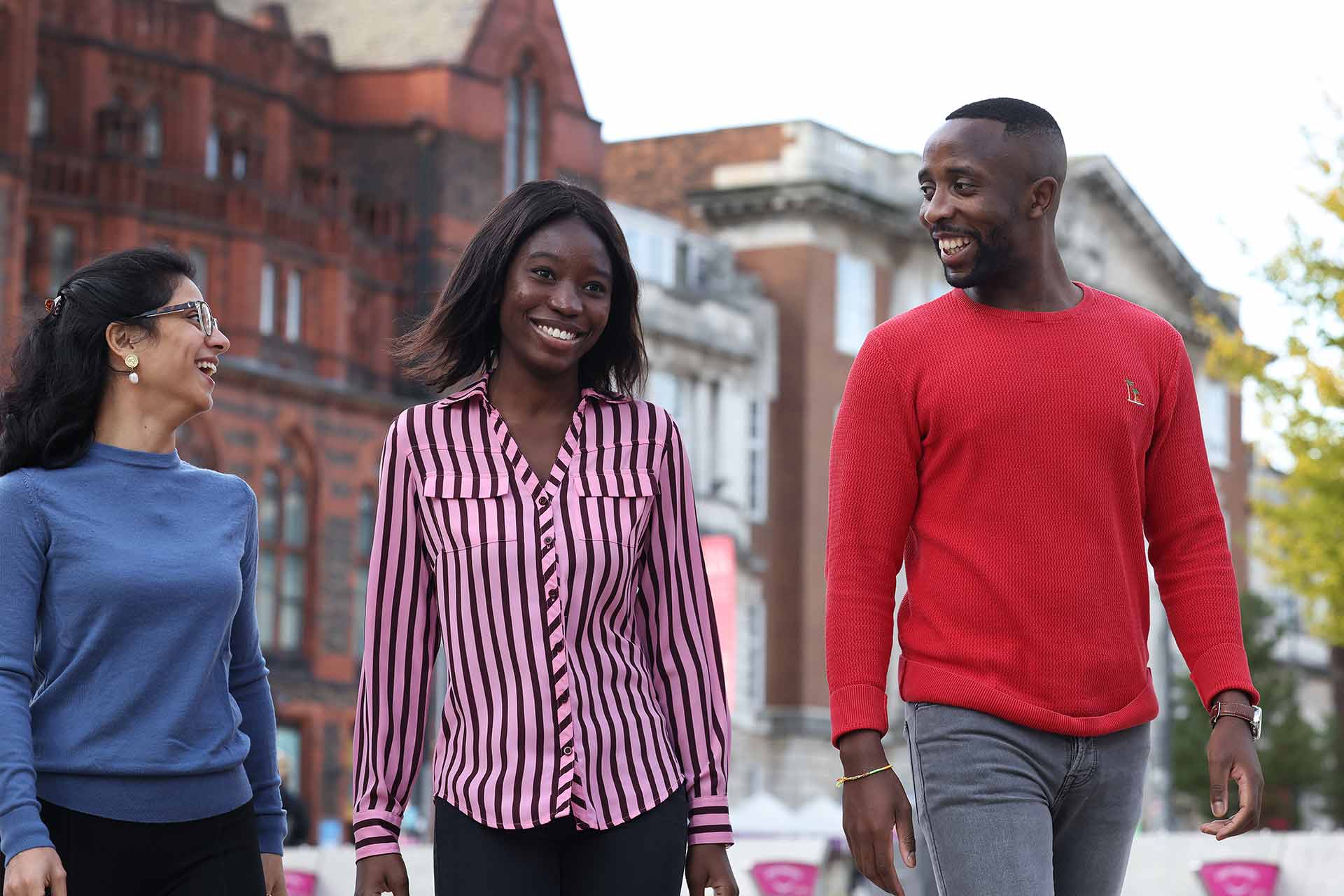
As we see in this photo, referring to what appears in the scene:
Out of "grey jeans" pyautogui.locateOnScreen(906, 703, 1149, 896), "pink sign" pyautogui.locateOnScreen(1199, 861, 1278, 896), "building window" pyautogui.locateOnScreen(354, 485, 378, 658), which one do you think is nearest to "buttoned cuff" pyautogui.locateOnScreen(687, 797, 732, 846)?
"grey jeans" pyautogui.locateOnScreen(906, 703, 1149, 896)

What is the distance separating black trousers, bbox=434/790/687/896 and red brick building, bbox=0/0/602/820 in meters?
31.2

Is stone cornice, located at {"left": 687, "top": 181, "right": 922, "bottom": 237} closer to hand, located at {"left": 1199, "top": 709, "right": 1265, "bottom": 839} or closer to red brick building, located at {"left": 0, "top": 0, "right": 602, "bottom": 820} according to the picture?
red brick building, located at {"left": 0, "top": 0, "right": 602, "bottom": 820}

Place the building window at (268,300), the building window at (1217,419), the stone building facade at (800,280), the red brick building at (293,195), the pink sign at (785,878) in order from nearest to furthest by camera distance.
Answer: the pink sign at (785,878), the red brick building at (293,195), the building window at (268,300), the stone building facade at (800,280), the building window at (1217,419)

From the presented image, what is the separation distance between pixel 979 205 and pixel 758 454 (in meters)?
44.2

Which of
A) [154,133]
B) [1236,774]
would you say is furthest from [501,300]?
[154,133]

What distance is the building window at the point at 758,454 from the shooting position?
48.9 meters

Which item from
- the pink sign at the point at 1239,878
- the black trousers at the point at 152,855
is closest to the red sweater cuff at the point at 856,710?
the black trousers at the point at 152,855

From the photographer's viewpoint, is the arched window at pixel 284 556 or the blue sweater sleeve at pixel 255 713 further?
the arched window at pixel 284 556

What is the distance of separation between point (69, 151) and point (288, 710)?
9515 mm

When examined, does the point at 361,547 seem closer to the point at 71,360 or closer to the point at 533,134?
the point at 533,134

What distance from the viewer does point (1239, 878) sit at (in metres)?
10.2

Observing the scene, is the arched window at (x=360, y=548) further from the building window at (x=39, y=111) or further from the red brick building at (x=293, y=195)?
the building window at (x=39, y=111)

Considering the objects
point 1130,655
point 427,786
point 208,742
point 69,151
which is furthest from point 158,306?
point 427,786

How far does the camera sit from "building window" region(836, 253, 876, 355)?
166ft
